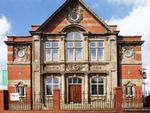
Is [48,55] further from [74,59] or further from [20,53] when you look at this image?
[20,53]

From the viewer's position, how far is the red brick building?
133ft

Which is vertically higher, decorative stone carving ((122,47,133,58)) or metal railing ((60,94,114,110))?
decorative stone carving ((122,47,133,58))

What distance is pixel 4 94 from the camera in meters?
33.7

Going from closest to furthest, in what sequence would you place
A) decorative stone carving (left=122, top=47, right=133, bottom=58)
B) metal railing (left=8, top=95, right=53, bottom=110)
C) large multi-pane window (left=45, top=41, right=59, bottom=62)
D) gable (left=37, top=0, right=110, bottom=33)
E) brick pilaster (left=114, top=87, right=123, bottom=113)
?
brick pilaster (left=114, top=87, right=123, bottom=113) < metal railing (left=8, top=95, right=53, bottom=110) < large multi-pane window (left=45, top=41, right=59, bottom=62) < gable (left=37, top=0, right=110, bottom=33) < decorative stone carving (left=122, top=47, right=133, bottom=58)

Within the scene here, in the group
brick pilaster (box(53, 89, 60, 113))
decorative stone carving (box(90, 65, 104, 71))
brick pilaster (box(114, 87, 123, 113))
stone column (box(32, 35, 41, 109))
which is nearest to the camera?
brick pilaster (box(114, 87, 123, 113))

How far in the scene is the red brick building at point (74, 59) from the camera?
40.7m

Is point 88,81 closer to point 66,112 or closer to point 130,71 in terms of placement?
point 130,71

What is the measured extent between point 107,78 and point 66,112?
9424mm

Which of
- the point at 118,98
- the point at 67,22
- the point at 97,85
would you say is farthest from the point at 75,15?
the point at 118,98

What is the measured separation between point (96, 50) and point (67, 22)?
3.93 meters

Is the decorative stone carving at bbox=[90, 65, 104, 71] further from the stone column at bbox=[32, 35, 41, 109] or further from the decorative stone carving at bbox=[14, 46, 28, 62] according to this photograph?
the decorative stone carving at bbox=[14, 46, 28, 62]

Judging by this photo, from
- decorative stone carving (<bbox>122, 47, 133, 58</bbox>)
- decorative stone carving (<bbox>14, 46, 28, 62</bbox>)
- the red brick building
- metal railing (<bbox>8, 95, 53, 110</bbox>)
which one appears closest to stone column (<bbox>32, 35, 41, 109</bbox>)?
the red brick building

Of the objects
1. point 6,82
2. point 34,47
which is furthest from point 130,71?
point 6,82

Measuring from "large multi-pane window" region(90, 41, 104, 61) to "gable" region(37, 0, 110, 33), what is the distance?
1.17m
